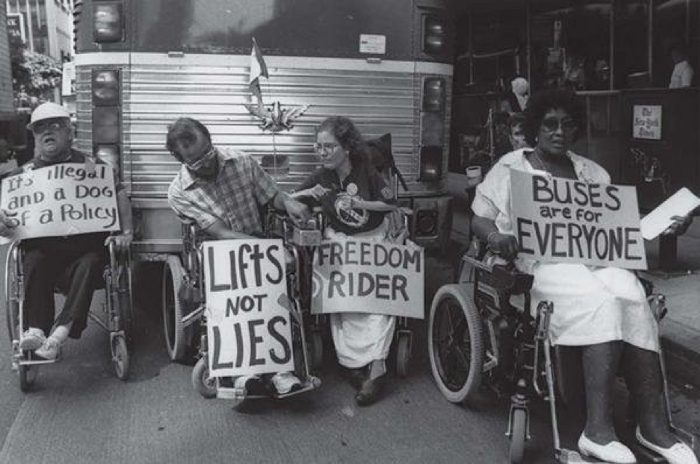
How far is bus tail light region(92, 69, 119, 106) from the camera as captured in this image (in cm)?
571

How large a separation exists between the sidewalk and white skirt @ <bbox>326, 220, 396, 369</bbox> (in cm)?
167

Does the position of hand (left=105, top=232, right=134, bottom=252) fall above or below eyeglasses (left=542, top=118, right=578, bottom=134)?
below

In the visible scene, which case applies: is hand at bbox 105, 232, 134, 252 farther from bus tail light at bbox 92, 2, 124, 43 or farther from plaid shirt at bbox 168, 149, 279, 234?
bus tail light at bbox 92, 2, 124, 43

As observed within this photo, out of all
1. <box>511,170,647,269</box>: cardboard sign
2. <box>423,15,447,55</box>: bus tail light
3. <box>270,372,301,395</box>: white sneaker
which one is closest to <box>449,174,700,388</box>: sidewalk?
<box>511,170,647,269</box>: cardboard sign

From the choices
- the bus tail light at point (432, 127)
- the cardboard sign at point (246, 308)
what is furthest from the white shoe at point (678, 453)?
the bus tail light at point (432, 127)

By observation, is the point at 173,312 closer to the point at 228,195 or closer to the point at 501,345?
the point at 228,195

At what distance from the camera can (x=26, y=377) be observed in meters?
4.72

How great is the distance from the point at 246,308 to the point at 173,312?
1100 mm

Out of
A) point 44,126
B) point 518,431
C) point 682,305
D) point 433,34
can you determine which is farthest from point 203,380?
point 682,305

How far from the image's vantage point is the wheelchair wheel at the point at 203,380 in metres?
4.46

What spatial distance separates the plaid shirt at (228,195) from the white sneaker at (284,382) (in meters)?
0.99

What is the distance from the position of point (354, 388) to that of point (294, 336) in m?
0.48

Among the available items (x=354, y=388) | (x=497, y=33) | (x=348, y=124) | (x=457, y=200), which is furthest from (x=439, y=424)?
(x=497, y=33)

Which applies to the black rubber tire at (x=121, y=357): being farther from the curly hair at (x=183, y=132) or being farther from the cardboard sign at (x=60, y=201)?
the curly hair at (x=183, y=132)
